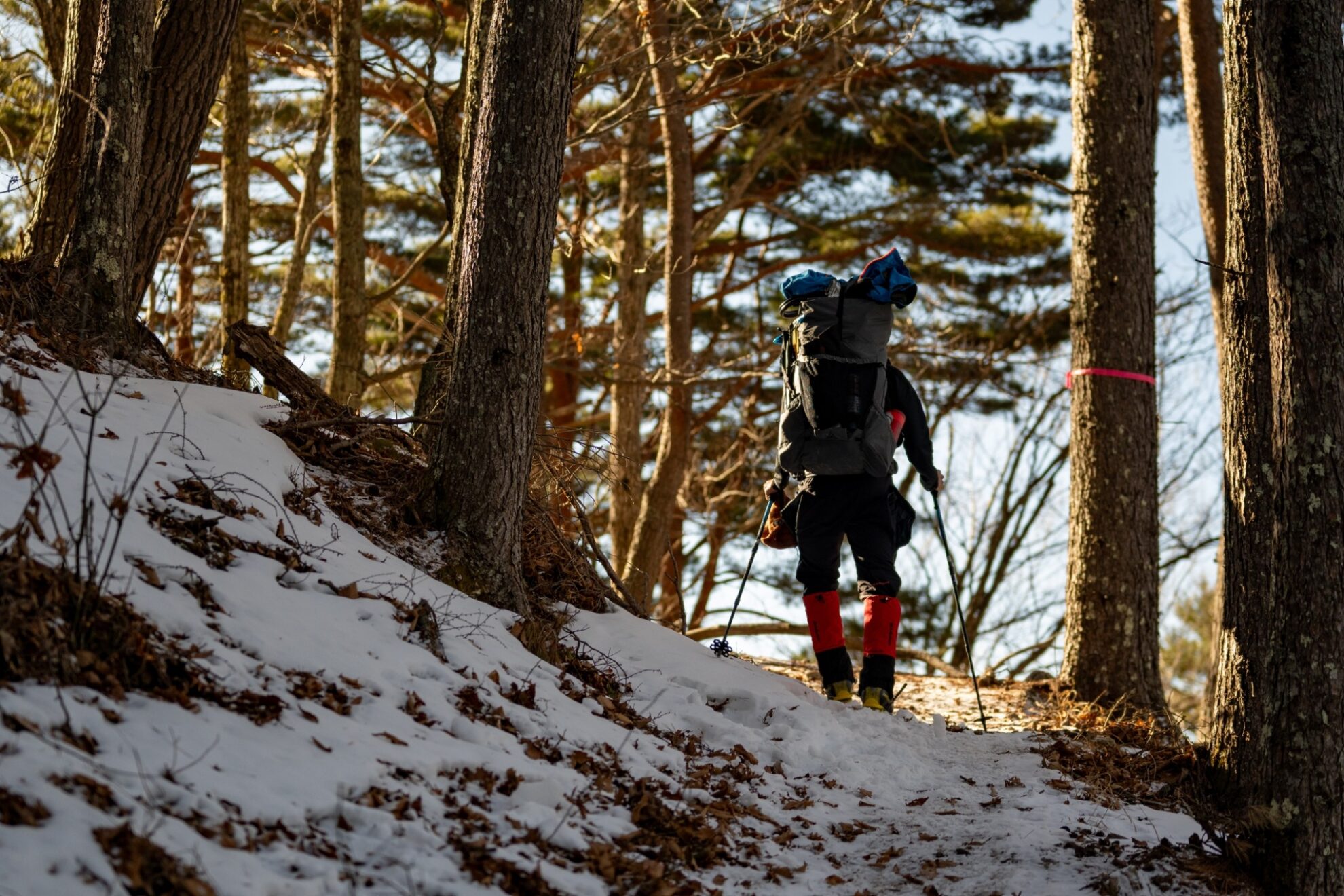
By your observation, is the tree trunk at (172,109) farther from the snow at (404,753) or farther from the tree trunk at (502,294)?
the tree trunk at (502,294)

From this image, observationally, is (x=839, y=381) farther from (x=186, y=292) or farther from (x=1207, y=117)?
(x=186, y=292)

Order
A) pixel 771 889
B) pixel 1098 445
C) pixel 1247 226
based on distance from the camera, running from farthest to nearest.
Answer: pixel 1098 445 → pixel 1247 226 → pixel 771 889

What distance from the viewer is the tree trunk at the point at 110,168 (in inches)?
187

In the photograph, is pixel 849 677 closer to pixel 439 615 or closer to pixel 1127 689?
pixel 1127 689

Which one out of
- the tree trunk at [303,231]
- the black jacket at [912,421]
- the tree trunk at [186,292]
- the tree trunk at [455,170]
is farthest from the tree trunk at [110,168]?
the tree trunk at [303,231]

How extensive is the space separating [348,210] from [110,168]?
13.8 feet

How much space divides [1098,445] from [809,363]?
1.82m

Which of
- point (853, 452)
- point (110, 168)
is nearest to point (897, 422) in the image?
point (853, 452)

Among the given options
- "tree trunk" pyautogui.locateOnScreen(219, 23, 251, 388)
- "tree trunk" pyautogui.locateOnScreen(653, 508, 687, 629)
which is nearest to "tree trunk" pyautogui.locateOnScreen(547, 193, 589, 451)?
"tree trunk" pyautogui.locateOnScreen(653, 508, 687, 629)

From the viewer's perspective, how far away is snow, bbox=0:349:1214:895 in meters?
2.52

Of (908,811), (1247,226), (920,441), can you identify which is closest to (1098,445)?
(920,441)

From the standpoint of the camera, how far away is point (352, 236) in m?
9.02

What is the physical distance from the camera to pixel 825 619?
578 cm

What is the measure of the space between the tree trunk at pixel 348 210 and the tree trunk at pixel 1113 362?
5563 mm
